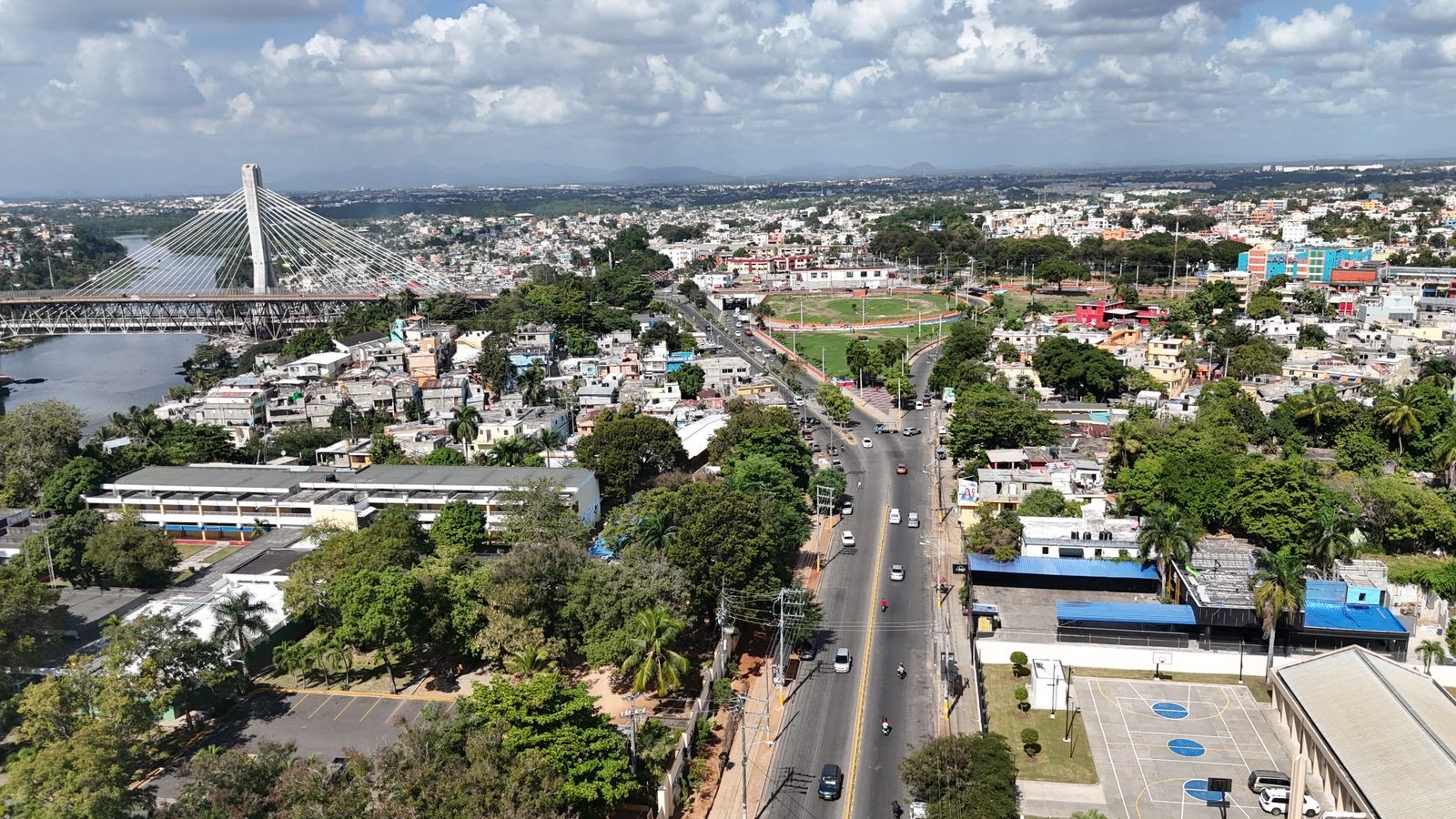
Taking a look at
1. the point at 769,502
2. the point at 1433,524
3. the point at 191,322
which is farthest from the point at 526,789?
the point at 191,322

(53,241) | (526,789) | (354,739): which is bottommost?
(354,739)

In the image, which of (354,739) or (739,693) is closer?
(354,739)

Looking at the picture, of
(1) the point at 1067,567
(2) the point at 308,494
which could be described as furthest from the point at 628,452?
(1) the point at 1067,567

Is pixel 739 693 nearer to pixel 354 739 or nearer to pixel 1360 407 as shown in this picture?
pixel 354 739

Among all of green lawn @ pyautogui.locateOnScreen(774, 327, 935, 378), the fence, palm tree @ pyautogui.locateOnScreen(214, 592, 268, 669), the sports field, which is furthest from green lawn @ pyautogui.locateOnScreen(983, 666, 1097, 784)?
the sports field

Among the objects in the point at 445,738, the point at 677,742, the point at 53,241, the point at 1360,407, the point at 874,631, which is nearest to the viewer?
the point at 445,738

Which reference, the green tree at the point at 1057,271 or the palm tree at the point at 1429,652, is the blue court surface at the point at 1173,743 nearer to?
the palm tree at the point at 1429,652

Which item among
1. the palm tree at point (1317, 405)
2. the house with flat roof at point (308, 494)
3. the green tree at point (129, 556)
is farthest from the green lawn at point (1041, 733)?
the green tree at point (129, 556)
